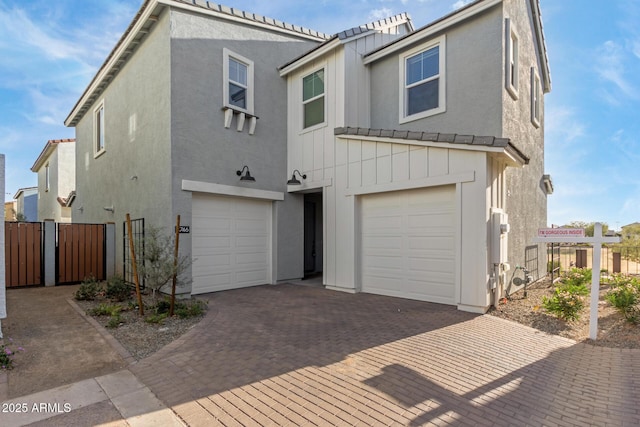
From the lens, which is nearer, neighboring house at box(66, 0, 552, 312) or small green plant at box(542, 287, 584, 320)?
small green plant at box(542, 287, 584, 320)

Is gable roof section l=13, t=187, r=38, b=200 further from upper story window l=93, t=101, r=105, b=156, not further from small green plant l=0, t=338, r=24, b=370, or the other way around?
small green plant l=0, t=338, r=24, b=370

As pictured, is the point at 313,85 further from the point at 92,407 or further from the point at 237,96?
the point at 92,407

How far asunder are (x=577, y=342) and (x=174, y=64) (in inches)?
388

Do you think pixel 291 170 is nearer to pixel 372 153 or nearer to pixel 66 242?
pixel 372 153

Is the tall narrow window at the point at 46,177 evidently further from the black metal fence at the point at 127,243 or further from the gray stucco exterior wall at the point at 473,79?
the gray stucco exterior wall at the point at 473,79

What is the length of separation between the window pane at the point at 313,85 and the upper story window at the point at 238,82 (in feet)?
5.30

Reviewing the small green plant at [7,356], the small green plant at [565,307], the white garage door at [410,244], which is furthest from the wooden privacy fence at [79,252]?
the small green plant at [565,307]

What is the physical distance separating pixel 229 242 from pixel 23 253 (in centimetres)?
620

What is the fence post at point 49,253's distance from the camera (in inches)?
389

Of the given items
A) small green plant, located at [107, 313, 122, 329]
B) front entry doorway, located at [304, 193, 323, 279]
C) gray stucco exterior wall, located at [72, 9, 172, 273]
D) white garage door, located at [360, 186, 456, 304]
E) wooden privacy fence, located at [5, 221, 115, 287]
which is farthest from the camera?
front entry doorway, located at [304, 193, 323, 279]

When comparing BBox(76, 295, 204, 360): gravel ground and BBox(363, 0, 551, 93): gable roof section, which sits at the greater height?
BBox(363, 0, 551, 93): gable roof section

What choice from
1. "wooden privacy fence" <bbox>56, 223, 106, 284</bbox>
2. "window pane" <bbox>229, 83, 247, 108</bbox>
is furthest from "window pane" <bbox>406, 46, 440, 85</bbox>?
"wooden privacy fence" <bbox>56, 223, 106, 284</bbox>

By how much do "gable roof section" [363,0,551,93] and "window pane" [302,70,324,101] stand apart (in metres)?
1.43

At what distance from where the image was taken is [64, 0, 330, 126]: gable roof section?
8.29 metres
